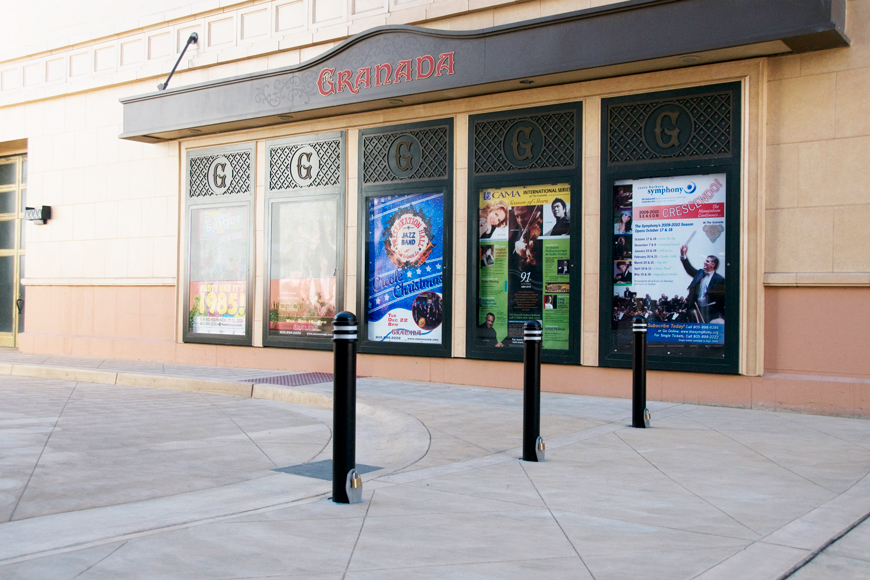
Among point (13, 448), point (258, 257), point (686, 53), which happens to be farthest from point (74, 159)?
point (686, 53)

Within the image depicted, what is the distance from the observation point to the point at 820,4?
26.5 ft

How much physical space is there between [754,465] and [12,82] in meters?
17.0

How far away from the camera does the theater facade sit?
29.2 ft

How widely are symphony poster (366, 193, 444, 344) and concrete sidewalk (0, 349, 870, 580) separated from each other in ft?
8.42

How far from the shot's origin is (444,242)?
1150 cm

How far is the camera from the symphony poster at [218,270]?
13.8 m

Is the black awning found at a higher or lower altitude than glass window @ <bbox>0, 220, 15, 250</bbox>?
higher

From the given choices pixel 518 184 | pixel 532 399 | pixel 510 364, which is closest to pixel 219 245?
pixel 518 184

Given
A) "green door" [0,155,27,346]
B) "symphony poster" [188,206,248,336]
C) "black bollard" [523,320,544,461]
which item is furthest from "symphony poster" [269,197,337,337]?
"green door" [0,155,27,346]

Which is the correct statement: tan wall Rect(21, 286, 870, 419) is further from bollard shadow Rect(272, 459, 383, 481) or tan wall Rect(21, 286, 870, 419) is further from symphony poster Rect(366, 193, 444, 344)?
bollard shadow Rect(272, 459, 383, 481)

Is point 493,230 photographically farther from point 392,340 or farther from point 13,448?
point 13,448

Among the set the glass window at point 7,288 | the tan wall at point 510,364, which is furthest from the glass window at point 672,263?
the glass window at point 7,288

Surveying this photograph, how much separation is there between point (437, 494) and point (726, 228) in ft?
19.2

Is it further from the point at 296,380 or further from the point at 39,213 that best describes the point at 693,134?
the point at 39,213
